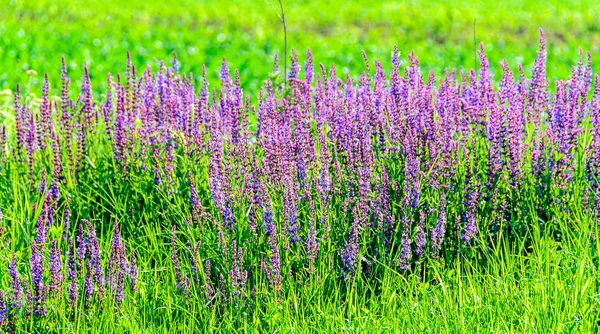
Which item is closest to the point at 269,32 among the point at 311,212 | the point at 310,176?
the point at 310,176

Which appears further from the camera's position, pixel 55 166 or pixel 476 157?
pixel 55 166

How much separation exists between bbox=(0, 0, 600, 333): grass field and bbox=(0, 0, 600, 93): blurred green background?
5.87 metres

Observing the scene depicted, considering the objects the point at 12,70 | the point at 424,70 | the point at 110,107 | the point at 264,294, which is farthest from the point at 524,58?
the point at 264,294

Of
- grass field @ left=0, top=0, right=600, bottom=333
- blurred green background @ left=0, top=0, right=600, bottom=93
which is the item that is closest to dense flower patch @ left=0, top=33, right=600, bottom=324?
grass field @ left=0, top=0, right=600, bottom=333

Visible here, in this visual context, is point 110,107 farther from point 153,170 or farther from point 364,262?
point 364,262

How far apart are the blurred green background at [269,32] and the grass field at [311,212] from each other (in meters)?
5.87

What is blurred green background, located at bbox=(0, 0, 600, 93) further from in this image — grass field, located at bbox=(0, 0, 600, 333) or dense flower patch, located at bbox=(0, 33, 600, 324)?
grass field, located at bbox=(0, 0, 600, 333)

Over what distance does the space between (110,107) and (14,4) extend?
465 inches

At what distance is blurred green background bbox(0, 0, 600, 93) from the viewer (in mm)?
12383

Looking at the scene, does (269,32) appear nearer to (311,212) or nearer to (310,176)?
(310,176)

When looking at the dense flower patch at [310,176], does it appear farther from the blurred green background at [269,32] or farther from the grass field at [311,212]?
the blurred green background at [269,32]

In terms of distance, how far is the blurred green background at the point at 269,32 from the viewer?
1238 cm

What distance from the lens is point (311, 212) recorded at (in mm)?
3742

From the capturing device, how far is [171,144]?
195 inches
